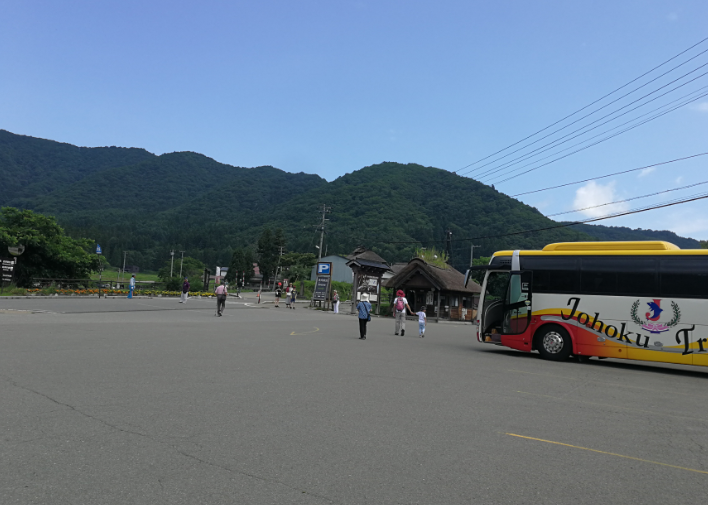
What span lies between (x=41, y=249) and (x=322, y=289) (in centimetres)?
2326

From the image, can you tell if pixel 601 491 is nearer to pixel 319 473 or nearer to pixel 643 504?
pixel 643 504

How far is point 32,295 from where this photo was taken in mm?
34844

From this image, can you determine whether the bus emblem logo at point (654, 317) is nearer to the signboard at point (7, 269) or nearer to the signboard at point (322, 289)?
the signboard at point (322, 289)

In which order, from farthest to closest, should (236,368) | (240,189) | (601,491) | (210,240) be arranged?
1. (240,189)
2. (210,240)
3. (236,368)
4. (601,491)

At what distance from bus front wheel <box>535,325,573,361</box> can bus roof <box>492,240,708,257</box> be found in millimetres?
2218

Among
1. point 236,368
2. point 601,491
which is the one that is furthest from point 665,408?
point 236,368

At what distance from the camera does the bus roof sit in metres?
14.3

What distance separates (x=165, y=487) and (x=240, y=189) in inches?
6794

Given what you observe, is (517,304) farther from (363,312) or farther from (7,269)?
(7,269)

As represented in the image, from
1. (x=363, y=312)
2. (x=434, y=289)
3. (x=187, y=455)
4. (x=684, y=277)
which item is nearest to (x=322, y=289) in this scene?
(x=434, y=289)

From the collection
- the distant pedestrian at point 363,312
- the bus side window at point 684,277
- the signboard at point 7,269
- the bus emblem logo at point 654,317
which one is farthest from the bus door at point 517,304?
the signboard at point 7,269

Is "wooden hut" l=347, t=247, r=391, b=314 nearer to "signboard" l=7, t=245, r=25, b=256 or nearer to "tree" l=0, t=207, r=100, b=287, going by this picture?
"tree" l=0, t=207, r=100, b=287

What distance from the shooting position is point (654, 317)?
14.0 meters

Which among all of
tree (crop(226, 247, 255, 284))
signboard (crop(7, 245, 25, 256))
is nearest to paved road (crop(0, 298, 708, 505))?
signboard (crop(7, 245, 25, 256))
